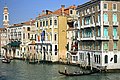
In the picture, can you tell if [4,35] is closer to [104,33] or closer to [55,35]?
[55,35]

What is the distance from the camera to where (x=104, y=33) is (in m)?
24.9

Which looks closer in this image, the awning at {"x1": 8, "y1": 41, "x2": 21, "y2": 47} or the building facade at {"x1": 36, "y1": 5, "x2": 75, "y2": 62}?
the building facade at {"x1": 36, "y1": 5, "x2": 75, "y2": 62}

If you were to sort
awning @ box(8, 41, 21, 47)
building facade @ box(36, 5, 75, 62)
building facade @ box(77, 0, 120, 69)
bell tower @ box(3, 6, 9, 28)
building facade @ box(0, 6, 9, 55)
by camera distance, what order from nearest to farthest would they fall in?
1. building facade @ box(77, 0, 120, 69)
2. building facade @ box(36, 5, 75, 62)
3. awning @ box(8, 41, 21, 47)
4. building facade @ box(0, 6, 9, 55)
5. bell tower @ box(3, 6, 9, 28)

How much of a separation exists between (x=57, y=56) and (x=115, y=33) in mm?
10385

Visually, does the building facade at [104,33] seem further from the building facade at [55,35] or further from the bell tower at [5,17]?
the bell tower at [5,17]

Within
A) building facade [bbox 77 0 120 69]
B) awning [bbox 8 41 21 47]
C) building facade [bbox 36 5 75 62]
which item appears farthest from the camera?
awning [bbox 8 41 21 47]

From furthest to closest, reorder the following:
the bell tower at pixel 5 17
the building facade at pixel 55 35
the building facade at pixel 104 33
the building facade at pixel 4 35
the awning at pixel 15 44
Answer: the bell tower at pixel 5 17 → the building facade at pixel 4 35 → the awning at pixel 15 44 → the building facade at pixel 55 35 → the building facade at pixel 104 33

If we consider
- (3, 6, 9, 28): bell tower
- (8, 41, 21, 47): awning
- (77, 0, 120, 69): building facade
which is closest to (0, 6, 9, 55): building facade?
(3, 6, 9, 28): bell tower

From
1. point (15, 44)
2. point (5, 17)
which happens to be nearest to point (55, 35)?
point (15, 44)

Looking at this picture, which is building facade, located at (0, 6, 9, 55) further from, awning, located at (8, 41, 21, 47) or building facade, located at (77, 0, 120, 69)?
building facade, located at (77, 0, 120, 69)

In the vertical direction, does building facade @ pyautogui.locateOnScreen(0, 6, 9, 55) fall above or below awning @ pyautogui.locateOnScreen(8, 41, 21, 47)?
above

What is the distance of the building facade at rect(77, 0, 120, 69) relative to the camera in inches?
971

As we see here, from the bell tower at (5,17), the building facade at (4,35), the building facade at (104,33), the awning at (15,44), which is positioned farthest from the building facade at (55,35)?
the bell tower at (5,17)

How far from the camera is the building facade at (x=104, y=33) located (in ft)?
80.9
